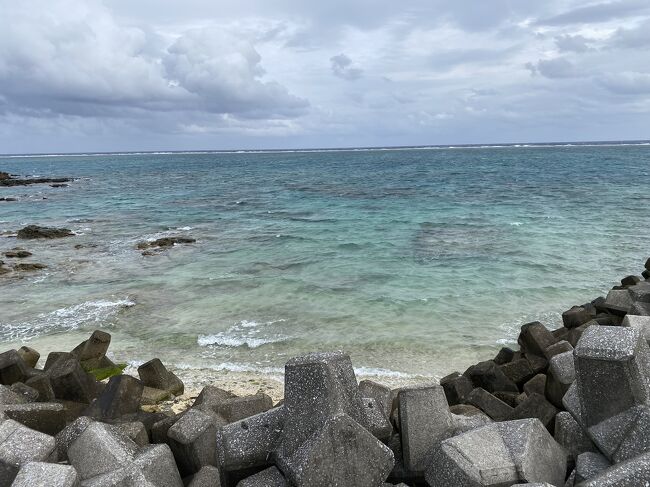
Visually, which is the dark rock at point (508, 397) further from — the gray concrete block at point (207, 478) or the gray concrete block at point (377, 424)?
the gray concrete block at point (207, 478)

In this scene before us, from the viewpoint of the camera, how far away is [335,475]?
4125 mm

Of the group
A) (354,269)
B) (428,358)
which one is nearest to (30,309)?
(354,269)

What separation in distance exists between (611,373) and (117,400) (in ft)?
19.2

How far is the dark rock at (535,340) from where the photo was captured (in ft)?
29.2

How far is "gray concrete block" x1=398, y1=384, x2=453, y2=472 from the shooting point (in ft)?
16.1

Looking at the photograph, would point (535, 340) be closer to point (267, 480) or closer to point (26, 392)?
point (267, 480)

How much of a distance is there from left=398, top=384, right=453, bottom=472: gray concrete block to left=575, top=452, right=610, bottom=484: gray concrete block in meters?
1.14

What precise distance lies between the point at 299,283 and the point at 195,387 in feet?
24.6

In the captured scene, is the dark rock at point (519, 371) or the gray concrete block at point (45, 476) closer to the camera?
the gray concrete block at point (45, 476)

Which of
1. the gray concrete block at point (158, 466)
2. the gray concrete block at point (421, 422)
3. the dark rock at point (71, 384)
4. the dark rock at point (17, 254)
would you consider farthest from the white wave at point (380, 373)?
the dark rock at point (17, 254)

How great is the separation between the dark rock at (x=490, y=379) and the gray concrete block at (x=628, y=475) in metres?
4.47

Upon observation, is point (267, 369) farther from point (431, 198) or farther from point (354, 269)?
point (431, 198)

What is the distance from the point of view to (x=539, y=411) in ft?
19.7

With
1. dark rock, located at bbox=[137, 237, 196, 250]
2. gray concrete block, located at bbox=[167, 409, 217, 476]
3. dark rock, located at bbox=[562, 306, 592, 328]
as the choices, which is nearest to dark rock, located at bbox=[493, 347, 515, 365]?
dark rock, located at bbox=[562, 306, 592, 328]
